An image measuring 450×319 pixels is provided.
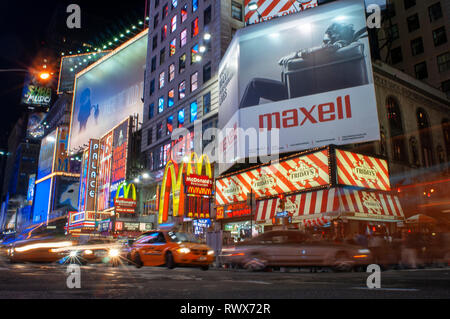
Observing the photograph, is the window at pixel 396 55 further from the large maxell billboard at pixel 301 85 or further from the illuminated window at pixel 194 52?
the illuminated window at pixel 194 52

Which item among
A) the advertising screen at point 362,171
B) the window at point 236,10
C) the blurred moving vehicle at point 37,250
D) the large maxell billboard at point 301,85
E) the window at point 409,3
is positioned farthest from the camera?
the window at point 409,3

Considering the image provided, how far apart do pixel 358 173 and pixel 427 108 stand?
1428 cm

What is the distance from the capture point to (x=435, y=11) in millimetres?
43625

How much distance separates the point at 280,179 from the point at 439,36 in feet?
96.0

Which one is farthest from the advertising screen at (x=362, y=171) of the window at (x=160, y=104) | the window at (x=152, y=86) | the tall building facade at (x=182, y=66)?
the window at (x=152, y=86)

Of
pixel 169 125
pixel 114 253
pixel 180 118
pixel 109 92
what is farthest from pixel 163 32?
pixel 114 253

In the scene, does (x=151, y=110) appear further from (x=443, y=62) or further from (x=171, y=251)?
(x=171, y=251)

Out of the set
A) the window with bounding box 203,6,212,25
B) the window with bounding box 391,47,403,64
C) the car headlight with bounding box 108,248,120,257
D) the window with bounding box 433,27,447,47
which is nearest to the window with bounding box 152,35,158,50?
the window with bounding box 203,6,212,25

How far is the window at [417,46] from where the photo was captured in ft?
147

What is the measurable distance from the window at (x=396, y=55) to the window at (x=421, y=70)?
8.12 feet

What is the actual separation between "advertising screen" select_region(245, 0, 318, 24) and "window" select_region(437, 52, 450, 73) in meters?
18.8
